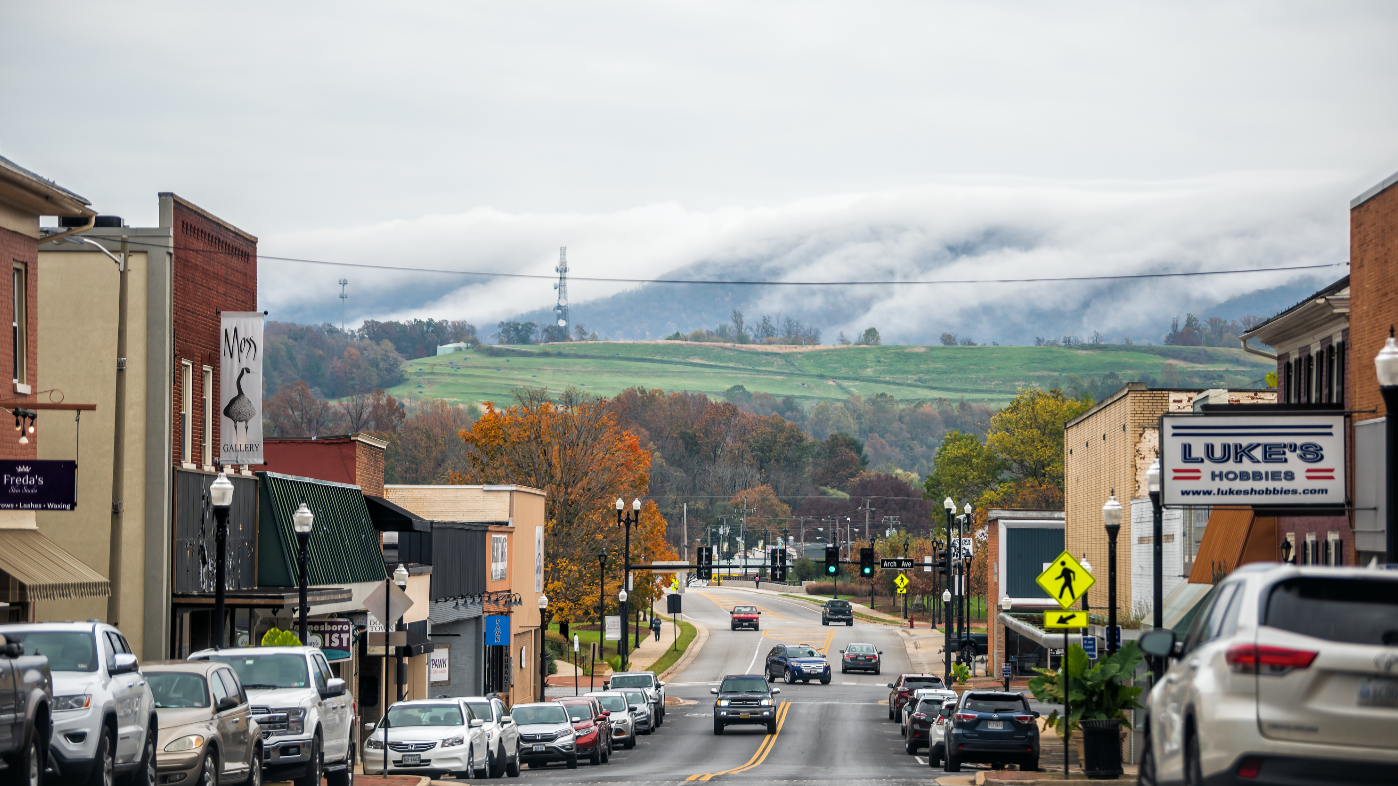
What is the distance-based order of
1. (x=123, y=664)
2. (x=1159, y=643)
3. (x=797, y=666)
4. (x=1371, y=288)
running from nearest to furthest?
(x=1159, y=643)
(x=123, y=664)
(x=1371, y=288)
(x=797, y=666)

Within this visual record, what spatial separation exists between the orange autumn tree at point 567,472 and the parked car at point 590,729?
109ft

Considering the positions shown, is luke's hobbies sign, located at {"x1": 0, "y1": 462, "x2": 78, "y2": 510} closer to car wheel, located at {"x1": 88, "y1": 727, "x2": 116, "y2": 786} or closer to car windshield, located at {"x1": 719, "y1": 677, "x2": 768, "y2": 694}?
car wheel, located at {"x1": 88, "y1": 727, "x2": 116, "y2": 786}

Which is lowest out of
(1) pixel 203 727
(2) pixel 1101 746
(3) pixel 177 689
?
(2) pixel 1101 746

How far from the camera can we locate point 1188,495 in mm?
23578

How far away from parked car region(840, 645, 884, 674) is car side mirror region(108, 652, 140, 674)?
66.3 meters

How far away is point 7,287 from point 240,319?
817 cm

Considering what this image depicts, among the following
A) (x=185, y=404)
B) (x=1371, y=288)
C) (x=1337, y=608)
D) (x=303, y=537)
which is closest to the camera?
(x=1337, y=608)

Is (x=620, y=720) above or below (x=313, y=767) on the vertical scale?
below

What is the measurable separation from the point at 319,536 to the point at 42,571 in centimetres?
1111

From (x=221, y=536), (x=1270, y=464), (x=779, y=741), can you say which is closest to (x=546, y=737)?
(x=779, y=741)

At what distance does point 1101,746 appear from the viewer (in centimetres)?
2417

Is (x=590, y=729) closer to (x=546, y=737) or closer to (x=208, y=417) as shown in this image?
(x=546, y=737)

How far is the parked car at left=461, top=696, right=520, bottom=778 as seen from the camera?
31.2 meters

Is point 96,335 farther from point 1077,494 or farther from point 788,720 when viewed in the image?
point 1077,494
